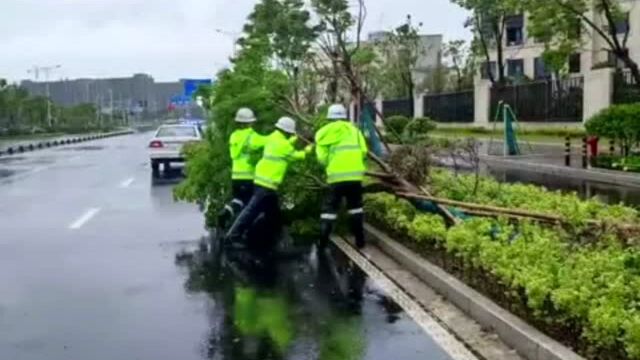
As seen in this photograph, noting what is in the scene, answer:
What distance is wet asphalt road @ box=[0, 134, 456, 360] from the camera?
23.9ft

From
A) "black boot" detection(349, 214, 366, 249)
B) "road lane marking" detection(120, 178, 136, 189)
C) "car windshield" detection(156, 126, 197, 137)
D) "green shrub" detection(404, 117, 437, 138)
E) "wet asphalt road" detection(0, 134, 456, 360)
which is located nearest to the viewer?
"wet asphalt road" detection(0, 134, 456, 360)

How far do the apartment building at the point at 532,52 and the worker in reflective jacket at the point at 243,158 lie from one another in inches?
1810

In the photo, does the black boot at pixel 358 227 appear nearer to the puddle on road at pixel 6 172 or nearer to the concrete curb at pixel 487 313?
the concrete curb at pixel 487 313

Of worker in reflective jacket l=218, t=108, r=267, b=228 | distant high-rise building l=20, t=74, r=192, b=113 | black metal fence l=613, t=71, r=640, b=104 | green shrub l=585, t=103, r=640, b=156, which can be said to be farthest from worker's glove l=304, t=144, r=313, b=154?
distant high-rise building l=20, t=74, r=192, b=113

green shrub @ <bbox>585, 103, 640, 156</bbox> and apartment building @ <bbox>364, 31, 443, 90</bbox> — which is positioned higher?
apartment building @ <bbox>364, 31, 443, 90</bbox>

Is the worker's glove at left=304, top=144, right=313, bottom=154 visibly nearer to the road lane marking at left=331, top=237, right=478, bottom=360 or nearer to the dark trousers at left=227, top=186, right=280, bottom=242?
the dark trousers at left=227, top=186, right=280, bottom=242

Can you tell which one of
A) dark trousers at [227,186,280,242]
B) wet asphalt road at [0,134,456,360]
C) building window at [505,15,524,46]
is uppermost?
building window at [505,15,524,46]

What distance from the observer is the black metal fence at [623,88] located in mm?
36125

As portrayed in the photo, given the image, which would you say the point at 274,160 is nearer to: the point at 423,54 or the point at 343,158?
the point at 343,158

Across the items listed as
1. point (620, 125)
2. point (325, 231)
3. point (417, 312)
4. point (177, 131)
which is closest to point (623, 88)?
point (620, 125)

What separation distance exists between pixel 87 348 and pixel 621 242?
15.8 feet

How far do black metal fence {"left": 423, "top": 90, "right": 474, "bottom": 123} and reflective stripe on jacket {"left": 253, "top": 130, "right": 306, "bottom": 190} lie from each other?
43255 mm

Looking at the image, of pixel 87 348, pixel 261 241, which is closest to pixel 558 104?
pixel 261 241

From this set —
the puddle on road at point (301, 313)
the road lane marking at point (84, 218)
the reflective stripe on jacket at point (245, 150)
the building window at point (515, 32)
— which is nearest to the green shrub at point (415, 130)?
the reflective stripe on jacket at point (245, 150)
